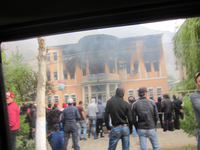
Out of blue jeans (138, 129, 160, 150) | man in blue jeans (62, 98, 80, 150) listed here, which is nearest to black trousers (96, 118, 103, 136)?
man in blue jeans (62, 98, 80, 150)

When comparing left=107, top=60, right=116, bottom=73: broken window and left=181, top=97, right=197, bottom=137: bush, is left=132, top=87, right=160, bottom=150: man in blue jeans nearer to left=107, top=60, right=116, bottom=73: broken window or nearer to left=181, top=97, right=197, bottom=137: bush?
left=181, top=97, right=197, bottom=137: bush

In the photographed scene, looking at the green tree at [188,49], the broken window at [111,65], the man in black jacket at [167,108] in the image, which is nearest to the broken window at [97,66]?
the broken window at [111,65]

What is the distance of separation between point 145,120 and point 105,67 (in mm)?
10913

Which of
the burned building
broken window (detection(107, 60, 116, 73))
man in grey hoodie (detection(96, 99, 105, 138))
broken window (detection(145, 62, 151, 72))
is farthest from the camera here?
broken window (detection(145, 62, 151, 72))

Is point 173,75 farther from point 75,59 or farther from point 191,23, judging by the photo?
point 75,59

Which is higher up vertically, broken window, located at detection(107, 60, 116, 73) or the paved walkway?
broken window, located at detection(107, 60, 116, 73)

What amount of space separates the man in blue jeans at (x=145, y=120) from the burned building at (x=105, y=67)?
9.51 meters

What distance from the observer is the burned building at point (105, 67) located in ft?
43.9

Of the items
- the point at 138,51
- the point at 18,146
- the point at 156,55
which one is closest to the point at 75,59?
the point at 138,51

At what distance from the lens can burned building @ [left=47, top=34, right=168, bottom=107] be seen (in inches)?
526

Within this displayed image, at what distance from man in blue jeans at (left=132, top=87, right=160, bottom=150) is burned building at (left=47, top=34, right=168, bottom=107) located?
9.51m

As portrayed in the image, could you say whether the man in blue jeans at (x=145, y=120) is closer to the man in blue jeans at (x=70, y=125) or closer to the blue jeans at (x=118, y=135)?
the blue jeans at (x=118, y=135)

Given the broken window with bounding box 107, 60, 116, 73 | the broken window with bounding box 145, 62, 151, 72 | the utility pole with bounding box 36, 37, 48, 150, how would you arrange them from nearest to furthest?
the utility pole with bounding box 36, 37, 48, 150 → the broken window with bounding box 107, 60, 116, 73 → the broken window with bounding box 145, 62, 151, 72

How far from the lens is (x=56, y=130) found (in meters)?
3.85
